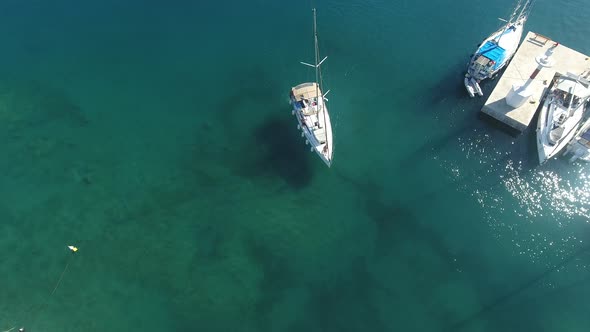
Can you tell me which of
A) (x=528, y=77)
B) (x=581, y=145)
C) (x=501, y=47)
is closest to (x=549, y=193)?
(x=581, y=145)

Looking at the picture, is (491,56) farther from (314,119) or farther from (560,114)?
(314,119)

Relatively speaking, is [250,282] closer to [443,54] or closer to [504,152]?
[504,152]

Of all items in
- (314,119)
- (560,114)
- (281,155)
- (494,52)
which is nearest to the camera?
(314,119)

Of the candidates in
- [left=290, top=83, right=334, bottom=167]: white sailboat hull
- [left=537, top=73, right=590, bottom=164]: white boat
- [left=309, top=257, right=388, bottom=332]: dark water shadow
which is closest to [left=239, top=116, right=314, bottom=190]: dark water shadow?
[left=290, top=83, right=334, bottom=167]: white sailboat hull

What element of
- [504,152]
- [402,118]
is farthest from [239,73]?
[504,152]

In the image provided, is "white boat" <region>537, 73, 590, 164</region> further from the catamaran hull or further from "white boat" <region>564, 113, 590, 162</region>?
the catamaran hull
